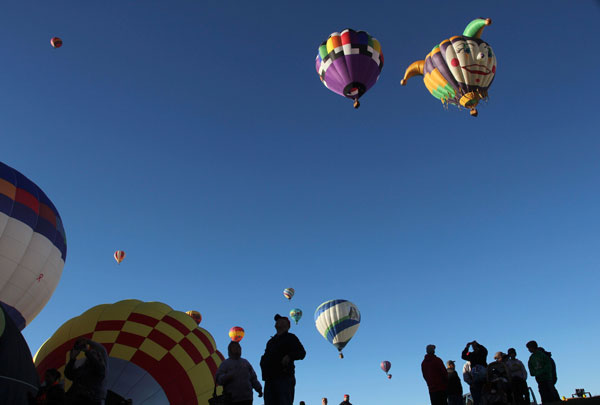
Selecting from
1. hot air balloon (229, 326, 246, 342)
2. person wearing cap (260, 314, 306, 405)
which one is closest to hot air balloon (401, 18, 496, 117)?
hot air balloon (229, 326, 246, 342)

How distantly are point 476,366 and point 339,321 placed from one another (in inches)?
884

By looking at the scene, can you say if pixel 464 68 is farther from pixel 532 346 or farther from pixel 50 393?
A: pixel 50 393

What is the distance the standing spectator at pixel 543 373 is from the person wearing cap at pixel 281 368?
500 cm

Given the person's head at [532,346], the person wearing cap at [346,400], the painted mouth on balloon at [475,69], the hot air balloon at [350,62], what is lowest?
the person wearing cap at [346,400]

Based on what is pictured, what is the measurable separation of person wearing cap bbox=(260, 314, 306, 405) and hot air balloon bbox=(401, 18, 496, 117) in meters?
17.9

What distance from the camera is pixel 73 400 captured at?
447cm

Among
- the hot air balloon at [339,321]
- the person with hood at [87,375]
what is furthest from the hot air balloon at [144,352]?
the hot air balloon at [339,321]

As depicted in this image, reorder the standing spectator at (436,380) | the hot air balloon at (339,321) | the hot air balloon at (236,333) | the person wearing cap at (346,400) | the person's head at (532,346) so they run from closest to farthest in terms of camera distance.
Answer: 1. the standing spectator at (436,380)
2. the person's head at (532,346)
3. the person wearing cap at (346,400)
4. the hot air balloon at (236,333)
5. the hot air balloon at (339,321)

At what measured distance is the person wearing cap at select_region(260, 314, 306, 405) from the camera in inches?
189

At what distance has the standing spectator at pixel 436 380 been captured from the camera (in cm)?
746

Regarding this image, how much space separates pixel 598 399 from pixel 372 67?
56.7ft

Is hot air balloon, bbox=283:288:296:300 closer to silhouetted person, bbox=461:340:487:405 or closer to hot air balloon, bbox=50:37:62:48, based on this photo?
hot air balloon, bbox=50:37:62:48

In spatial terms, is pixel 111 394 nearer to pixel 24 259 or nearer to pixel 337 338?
pixel 24 259

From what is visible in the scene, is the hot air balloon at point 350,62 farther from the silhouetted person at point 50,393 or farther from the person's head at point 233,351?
the silhouetted person at point 50,393
